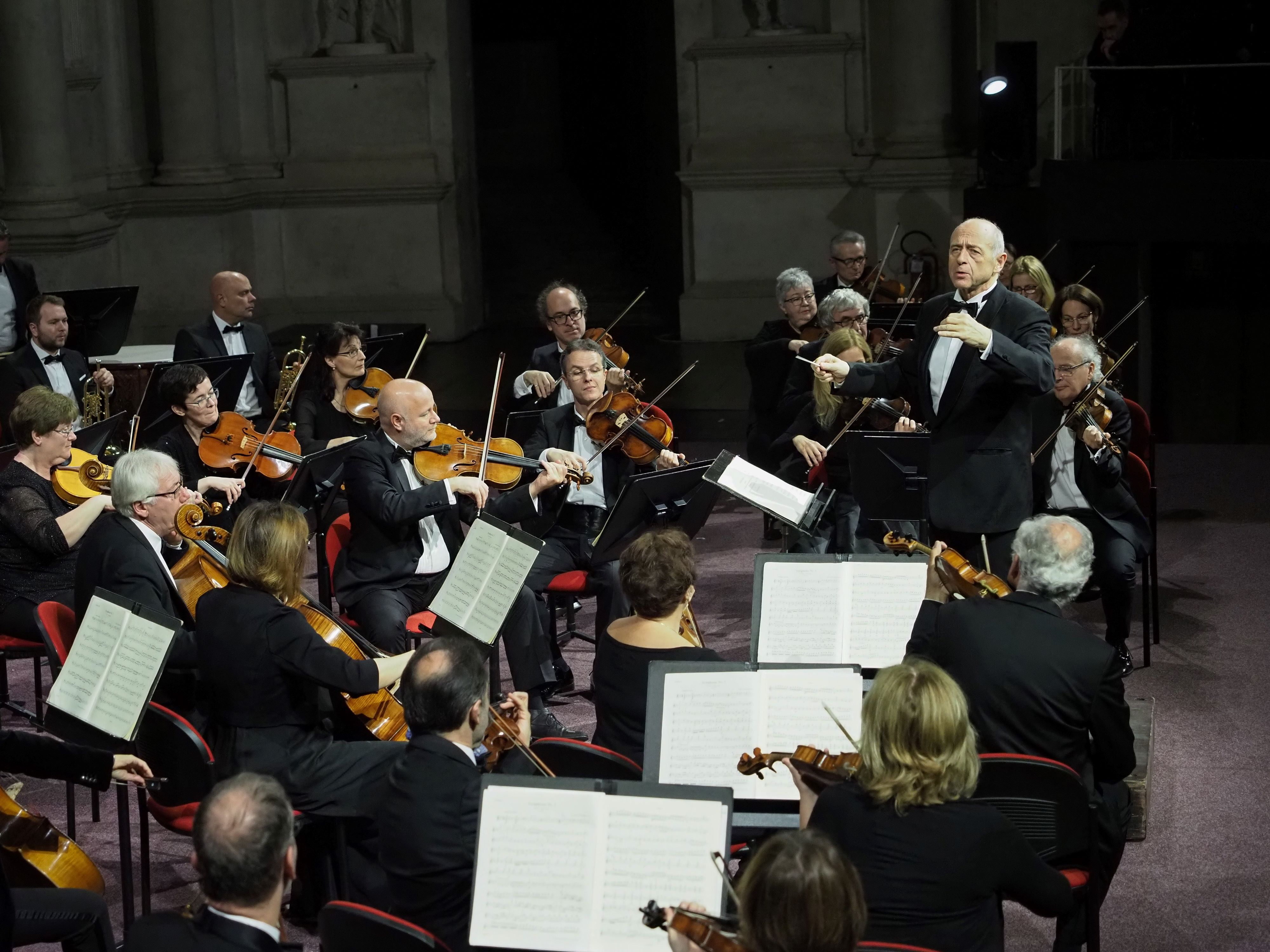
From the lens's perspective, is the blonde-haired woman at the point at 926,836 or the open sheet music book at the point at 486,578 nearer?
the blonde-haired woman at the point at 926,836

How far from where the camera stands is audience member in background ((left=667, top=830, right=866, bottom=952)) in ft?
7.29

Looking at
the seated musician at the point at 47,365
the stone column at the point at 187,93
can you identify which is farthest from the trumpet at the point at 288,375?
the stone column at the point at 187,93

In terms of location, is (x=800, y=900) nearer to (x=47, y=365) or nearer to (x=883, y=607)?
(x=883, y=607)

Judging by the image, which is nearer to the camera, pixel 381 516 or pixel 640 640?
pixel 640 640

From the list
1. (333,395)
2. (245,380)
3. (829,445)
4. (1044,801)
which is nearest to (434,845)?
(1044,801)

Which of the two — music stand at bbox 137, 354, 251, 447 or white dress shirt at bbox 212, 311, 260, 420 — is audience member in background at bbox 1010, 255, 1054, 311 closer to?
music stand at bbox 137, 354, 251, 447

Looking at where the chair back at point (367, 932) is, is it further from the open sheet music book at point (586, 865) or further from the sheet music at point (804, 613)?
the sheet music at point (804, 613)

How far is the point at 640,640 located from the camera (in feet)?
12.7

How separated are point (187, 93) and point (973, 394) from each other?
29.4 feet

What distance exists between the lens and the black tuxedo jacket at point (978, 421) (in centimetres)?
473


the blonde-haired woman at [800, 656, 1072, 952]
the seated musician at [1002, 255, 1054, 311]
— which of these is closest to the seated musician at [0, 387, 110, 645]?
the blonde-haired woman at [800, 656, 1072, 952]

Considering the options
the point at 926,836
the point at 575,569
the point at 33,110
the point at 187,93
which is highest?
the point at 187,93

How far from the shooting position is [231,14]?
12.2 metres

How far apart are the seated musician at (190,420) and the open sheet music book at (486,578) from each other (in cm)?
167
